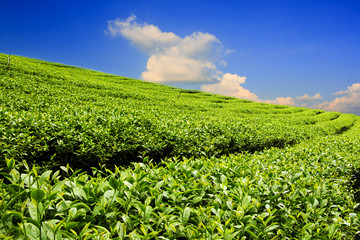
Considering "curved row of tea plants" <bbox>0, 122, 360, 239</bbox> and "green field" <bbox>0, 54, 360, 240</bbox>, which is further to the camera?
"green field" <bbox>0, 54, 360, 240</bbox>

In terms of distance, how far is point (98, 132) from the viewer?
16.8 feet

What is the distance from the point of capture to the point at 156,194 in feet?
6.62

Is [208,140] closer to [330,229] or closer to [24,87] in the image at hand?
[330,229]

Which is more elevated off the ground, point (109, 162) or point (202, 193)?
point (202, 193)

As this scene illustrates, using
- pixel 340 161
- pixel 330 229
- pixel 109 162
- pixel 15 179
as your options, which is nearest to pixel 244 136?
pixel 340 161

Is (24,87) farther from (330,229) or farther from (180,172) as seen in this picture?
(330,229)

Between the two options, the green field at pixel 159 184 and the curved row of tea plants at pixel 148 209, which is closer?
the curved row of tea plants at pixel 148 209

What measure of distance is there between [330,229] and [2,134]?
5809 millimetres

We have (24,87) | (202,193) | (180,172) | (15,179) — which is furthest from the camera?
(24,87)

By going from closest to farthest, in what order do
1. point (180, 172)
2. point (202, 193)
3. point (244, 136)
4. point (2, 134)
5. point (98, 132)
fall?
1. point (202, 193)
2. point (180, 172)
3. point (2, 134)
4. point (98, 132)
5. point (244, 136)

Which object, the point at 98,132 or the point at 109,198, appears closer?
the point at 109,198

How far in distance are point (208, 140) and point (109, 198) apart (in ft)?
16.4

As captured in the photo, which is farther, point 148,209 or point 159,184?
point 159,184

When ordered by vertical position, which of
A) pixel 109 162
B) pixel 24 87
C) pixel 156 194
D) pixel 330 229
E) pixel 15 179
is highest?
pixel 24 87
